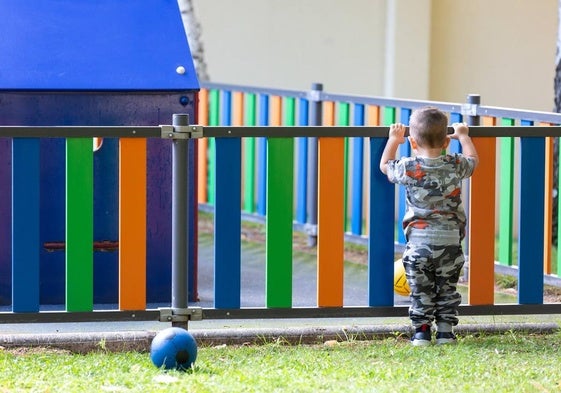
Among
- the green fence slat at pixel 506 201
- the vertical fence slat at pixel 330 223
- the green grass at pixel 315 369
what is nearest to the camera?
the green grass at pixel 315 369

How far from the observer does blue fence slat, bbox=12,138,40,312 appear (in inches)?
247

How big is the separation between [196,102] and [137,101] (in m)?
0.35

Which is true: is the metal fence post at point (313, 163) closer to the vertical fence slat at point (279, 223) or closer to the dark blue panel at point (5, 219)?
the dark blue panel at point (5, 219)

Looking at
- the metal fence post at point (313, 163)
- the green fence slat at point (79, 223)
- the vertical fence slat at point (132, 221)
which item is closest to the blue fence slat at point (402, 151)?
the metal fence post at point (313, 163)

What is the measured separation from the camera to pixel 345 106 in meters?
9.90

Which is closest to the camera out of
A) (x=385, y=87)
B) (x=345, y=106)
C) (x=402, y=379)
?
(x=402, y=379)

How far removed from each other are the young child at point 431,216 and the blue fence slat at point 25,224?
1676 mm

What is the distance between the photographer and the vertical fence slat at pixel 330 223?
657 centimetres

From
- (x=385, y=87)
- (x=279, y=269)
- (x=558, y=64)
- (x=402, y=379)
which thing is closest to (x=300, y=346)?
(x=279, y=269)

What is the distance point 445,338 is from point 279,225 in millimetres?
974

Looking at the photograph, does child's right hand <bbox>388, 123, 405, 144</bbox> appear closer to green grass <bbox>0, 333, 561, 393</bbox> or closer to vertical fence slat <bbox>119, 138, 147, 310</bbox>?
green grass <bbox>0, 333, 561, 393</bbox>

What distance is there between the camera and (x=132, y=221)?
6.43 m

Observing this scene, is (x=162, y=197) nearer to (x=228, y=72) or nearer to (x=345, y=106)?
(x=345, y=106)

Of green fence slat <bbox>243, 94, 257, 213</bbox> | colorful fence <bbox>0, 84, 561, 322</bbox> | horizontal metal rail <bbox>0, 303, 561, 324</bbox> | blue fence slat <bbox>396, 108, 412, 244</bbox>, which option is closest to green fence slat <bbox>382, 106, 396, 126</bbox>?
blue fence slat <bbox>396, 108, 412, 244</bbox>
